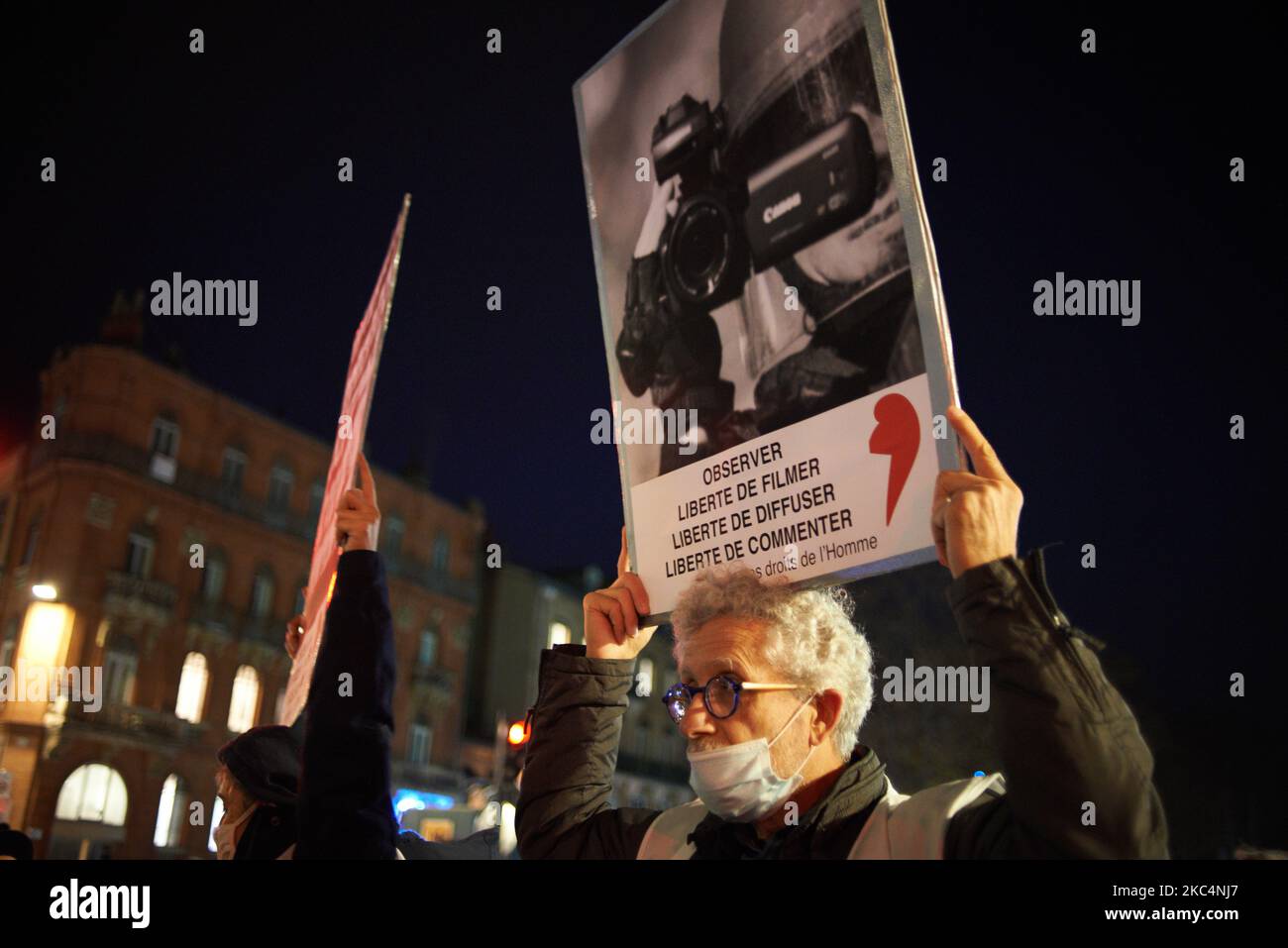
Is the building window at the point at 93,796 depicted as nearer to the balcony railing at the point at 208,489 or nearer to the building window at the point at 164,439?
the balcony railing at the point at 208,489

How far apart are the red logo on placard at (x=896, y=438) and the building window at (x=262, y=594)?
39.4m

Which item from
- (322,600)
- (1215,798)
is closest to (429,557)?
(1215,798)

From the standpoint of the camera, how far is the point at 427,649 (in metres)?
45.7

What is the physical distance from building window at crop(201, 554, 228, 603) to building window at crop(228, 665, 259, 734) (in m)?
2.56

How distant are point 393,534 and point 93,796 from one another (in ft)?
49.8

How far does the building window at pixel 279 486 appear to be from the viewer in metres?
41.0

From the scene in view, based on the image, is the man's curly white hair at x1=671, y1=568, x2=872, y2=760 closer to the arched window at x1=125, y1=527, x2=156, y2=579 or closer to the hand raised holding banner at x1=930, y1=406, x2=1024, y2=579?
the hand raised holding banner at x1=930, y1=406, x2=1024, y2=579

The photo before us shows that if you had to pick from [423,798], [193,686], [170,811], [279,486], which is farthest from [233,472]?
[423,798]

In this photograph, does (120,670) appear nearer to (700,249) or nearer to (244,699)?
(244,699)

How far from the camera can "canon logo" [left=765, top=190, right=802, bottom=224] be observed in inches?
114

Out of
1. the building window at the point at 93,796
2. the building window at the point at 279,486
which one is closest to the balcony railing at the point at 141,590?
the building window at the point at 93,796

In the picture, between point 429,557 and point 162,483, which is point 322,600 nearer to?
point 162,483

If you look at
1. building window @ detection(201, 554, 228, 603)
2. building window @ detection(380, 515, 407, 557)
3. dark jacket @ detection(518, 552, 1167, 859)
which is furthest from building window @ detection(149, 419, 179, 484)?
dark jacket @ detection(518, 552, 1167, 859)
